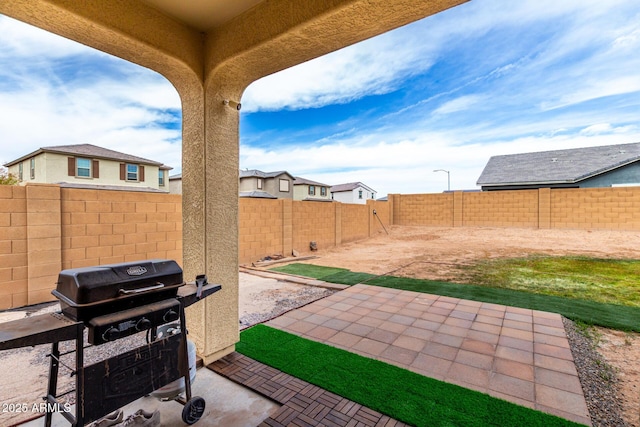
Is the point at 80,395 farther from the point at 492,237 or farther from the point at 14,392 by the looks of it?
the point at 492,237

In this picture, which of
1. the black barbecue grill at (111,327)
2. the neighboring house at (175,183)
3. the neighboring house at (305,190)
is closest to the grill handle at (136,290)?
the black barbecue grill at (111,327)

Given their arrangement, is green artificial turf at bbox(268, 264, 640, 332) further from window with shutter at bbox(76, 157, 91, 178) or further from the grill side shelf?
window with shutter at bbox(76, 157, 91, 178)

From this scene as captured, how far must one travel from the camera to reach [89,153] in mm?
15633

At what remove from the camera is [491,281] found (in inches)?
231

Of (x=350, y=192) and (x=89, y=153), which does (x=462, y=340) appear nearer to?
(x=89, y=153)

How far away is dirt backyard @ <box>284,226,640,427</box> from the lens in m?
2.90

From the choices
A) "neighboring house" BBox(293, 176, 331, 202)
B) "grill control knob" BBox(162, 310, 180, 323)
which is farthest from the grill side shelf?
"neighboring house" BBox(293, 176, 331, 202)

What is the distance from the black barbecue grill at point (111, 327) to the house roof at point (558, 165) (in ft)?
67.7

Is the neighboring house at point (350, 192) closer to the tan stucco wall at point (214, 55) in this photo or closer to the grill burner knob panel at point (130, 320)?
the tan stucco wall at point (214, 55)

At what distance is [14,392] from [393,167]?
28048 mm

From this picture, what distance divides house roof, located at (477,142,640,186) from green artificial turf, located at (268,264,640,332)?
→ 15.6 meters

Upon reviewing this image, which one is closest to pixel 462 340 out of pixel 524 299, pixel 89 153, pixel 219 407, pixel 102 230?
pixel 524 299

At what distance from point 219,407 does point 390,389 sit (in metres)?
1.32

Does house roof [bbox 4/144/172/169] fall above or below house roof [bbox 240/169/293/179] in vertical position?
below
